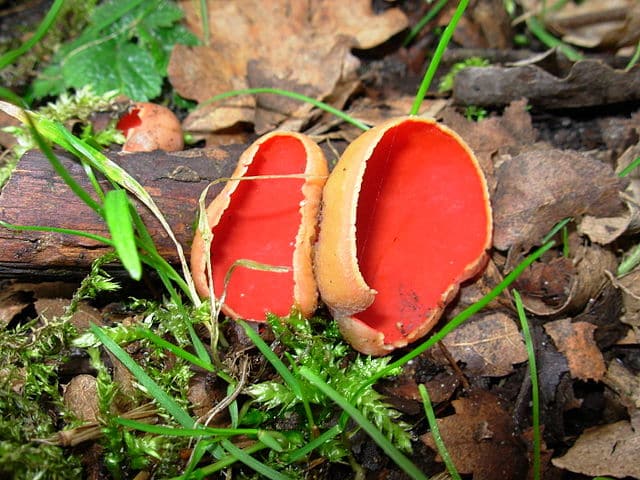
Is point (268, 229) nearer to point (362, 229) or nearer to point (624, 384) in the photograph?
point (362, 229)

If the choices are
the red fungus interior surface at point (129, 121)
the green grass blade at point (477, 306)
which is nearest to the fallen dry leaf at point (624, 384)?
the green grass blade at point (477, 306)

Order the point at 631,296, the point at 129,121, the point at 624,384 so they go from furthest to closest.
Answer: the point at 129,121, the point at 631,296, the point at 624,384

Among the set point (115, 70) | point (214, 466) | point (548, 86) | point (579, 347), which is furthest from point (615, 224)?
point (115, 70)

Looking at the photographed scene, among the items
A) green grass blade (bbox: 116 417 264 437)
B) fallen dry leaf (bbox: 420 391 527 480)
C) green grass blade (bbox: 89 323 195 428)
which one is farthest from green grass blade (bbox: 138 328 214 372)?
fallen dry leaf (bbox: 420 391 527 480)

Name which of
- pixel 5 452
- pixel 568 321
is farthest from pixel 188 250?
pixel 568 321

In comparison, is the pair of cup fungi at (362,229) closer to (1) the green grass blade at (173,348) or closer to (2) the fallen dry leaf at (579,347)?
(1) the green grass blade at (173,348)

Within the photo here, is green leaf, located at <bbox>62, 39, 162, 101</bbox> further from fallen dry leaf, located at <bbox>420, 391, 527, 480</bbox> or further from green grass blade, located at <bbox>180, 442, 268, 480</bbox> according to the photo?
fallen dry leaf, located at <bbox>420, 391, 527, 480</bbox>

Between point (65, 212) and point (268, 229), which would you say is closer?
point (65, 212)
